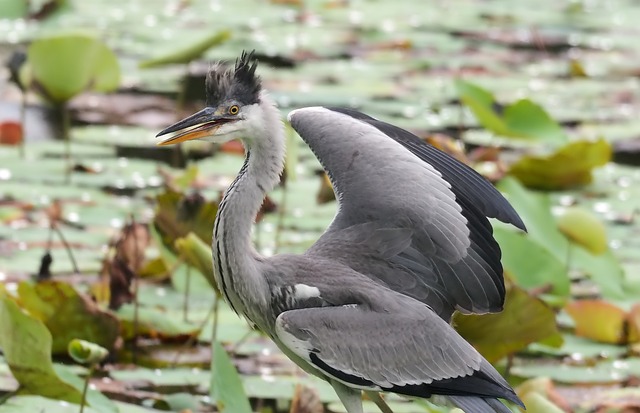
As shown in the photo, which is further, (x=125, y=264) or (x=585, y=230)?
(x=585, y=230)

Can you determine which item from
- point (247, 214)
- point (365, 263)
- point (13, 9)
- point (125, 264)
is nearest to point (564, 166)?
point (125, 264)

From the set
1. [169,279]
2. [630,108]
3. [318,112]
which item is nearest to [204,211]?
[169,279]

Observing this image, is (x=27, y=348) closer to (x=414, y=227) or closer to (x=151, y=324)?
(x=151, y=324)

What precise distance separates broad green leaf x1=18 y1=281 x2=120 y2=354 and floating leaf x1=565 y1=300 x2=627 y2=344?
71.7 inches

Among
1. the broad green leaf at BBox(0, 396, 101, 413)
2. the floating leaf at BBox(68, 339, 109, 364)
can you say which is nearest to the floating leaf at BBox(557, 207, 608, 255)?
the broad green leaf at BBox(0, 396, 101, 413)

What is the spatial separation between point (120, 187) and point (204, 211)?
1532 millimetres

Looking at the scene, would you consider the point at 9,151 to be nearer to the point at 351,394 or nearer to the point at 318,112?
the point at 318,112

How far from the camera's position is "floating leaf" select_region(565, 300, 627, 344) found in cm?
564

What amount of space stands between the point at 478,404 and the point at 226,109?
1171mm

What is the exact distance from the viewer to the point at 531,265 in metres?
5.82

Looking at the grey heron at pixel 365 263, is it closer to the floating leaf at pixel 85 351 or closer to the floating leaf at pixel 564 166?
the floating leaf at pixel 85 351

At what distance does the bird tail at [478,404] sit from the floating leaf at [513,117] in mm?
2845

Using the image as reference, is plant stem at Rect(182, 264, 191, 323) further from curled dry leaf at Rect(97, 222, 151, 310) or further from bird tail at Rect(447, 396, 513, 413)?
bird tail at Rect(447, 396, 513, 413)

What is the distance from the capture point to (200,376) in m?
5.17
